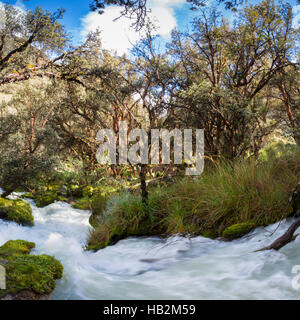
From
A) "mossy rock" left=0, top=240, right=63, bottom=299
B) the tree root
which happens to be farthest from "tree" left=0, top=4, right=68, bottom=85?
the tree root

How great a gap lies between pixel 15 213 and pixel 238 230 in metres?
8.24

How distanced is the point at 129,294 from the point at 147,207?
3045 mm

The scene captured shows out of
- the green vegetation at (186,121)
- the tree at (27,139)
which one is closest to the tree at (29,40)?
the green vegetation at (186,121)

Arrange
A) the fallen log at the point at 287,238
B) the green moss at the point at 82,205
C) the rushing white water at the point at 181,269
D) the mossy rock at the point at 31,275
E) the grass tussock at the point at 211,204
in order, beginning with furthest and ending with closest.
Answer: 1. the green moss at the point at 82,205
2. the grass tussock at the point at 211,204
3. the fallen log at the point at 287,238
4. the rushing white water at the point at 181,269
5. the mossy rock at the point at 31,275

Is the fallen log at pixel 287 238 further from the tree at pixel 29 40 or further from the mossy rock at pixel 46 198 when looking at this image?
the mossy rock at pixel 46 198

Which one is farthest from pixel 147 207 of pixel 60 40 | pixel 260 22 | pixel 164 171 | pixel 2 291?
pixel 260 22

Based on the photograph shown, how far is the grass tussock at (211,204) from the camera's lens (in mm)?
5613

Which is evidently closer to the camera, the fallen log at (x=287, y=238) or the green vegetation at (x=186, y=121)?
the fallen log at (x=287, y=238)

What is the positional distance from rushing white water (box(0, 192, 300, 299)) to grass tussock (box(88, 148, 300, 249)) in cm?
33

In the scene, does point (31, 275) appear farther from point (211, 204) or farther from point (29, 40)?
point (29, 40)

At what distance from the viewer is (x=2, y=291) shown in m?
2.94

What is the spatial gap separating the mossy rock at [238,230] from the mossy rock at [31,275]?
303 centimetres

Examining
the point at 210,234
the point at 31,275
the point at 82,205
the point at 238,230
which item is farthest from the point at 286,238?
the point at 82,205

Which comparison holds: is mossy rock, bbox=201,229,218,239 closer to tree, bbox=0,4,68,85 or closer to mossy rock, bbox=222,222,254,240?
mossy rock, bbox=222,222,254,240
